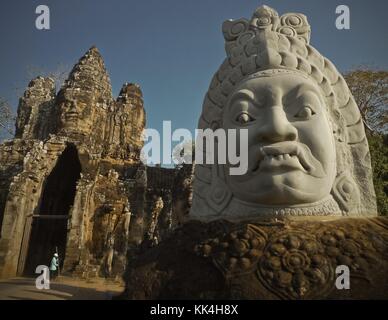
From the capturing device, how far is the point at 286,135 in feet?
8.83

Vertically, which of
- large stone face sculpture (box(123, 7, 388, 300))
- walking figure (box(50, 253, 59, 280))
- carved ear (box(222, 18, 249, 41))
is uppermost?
carved ear (box(222, 18, 249, 41))

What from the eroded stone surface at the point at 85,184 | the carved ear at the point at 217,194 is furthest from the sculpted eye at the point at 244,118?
the eroded stone surface at the point at 85,184

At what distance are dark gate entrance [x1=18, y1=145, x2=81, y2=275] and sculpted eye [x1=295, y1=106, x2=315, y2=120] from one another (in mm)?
12413

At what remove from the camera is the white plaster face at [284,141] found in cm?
265

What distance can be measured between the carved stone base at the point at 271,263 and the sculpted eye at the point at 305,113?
922 millimetres

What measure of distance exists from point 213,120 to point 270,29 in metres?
1.13

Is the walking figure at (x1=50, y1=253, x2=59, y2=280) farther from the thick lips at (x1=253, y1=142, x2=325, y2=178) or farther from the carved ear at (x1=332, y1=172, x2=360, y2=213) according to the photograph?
the carved ear at (x1=332, y1=172, x2=360, y2=213)

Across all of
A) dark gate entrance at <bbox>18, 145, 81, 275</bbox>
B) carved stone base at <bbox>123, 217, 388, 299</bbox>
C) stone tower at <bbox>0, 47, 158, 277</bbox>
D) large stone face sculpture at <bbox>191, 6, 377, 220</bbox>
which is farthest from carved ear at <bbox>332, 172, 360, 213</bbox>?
dark gate entrance at <bbox>18, 145, 81, 275</bbox>

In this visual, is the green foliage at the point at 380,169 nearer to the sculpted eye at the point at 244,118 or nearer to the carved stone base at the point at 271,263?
the sculpted eye at the point at 244,118

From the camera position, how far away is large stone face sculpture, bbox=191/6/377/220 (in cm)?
267

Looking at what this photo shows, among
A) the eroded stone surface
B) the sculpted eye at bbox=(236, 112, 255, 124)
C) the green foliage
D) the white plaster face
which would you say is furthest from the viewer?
the eroded stone surface

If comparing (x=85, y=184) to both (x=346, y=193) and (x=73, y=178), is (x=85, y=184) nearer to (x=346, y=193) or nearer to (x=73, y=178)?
(x=73, y=178)
